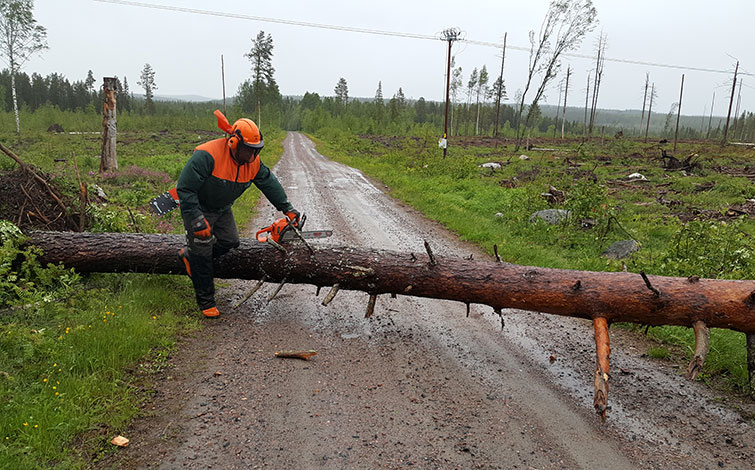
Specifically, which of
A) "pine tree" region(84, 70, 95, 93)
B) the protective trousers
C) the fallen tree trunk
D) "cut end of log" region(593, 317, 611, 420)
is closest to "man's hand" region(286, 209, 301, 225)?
the fallen tree trunk

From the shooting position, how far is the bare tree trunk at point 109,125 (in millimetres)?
11695

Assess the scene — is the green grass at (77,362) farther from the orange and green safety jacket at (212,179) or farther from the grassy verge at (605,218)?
the grassy verge at (605,218)

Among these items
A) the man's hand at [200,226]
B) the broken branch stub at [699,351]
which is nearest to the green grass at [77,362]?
the man's hand at [200,226]

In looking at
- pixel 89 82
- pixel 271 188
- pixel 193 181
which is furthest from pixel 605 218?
pixel 89 82

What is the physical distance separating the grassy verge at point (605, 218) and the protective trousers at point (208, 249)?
171 inches

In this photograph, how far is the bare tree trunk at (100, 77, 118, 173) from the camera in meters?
11.7

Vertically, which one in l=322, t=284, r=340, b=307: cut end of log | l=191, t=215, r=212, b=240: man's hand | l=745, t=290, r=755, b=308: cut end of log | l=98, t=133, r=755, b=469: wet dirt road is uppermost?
l=191, t=215, r=212, b=240: man's hand

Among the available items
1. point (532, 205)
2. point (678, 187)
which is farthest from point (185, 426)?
point (678, 187)

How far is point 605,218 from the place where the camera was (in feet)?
25.7

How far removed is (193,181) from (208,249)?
28.1 inches

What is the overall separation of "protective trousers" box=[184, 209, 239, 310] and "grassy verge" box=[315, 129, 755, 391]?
14.2 ft

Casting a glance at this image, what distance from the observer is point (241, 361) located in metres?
3.63

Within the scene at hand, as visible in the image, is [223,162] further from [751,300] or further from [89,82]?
[89,82]

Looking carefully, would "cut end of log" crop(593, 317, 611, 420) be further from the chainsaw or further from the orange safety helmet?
the orange safety helmet
